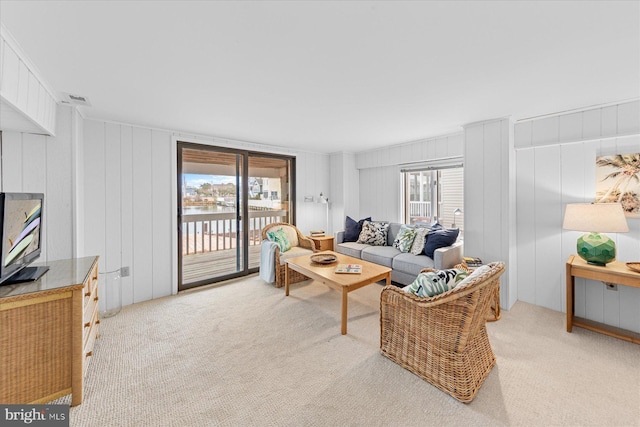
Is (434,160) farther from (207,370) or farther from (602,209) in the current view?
(207,370)

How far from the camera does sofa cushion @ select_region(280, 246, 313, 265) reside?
3.94 metres

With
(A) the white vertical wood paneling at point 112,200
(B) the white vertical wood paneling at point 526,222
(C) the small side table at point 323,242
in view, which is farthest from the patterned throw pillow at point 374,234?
(A) the white vertical wood paneling at point 112,200

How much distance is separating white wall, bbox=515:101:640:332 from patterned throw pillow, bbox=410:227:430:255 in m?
1.13

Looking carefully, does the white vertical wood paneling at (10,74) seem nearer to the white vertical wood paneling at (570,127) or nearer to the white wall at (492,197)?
the white wall at (492,197)

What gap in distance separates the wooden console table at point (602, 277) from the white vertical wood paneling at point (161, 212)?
15.4 ft

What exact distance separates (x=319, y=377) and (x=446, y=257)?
2.27 metres

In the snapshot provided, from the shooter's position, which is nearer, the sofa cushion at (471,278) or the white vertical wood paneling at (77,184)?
the sofa cushion at (471,278)

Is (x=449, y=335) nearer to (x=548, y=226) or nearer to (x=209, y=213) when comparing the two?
(x=548, y=226)

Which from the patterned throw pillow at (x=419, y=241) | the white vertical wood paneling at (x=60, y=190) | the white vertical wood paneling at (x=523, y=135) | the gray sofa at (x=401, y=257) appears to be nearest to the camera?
the white vertical wood paneling at (x=60, y=190)

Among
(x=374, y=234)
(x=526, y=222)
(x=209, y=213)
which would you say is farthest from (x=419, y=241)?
Answer: (x=209, y=213)

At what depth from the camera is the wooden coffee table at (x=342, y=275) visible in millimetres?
2633

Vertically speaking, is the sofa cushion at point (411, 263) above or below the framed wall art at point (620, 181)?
below

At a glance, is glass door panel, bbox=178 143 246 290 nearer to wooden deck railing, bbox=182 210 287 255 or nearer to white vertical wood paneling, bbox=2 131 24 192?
wooden deck railing, bbox=182 210 287 255

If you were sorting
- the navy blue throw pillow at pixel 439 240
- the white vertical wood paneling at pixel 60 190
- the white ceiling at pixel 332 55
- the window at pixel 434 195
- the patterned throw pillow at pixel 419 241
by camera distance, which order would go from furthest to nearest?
1. the window at pixel 434 195
2. the patterned throw pillow at pixel 419 241
3. the navy blue throw pillow at pixel 439 240
4. the white vertical wood paneling at pixel 60 190
5. the white ceiling at pixel 332 55
